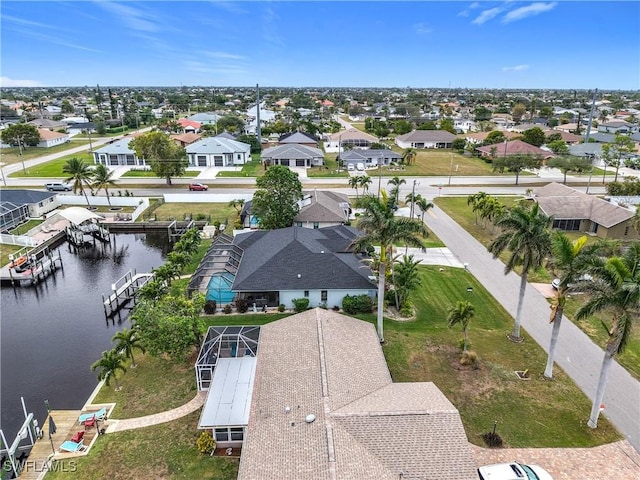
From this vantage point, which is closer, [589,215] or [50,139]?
[589,215]

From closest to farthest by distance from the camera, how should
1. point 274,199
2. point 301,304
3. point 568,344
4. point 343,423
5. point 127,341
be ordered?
point 343,423 → point 127,341 → point 568,344 → point 301,304 → point 274,199

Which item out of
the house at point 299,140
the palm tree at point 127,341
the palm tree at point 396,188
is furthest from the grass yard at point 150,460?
the house at point 299,140

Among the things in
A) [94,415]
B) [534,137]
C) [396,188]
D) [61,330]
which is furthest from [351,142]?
[94,415]

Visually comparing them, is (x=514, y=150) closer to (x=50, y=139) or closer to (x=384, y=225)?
(x=384, y=225)

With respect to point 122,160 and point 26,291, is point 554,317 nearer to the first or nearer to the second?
point 26,291

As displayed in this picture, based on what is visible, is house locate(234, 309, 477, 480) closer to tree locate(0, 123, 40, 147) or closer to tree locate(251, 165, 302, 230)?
tree locate(251, 165, 302, 230)

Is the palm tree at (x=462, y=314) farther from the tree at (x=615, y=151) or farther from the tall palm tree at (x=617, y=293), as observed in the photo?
the tree at (x=615, y=151)
